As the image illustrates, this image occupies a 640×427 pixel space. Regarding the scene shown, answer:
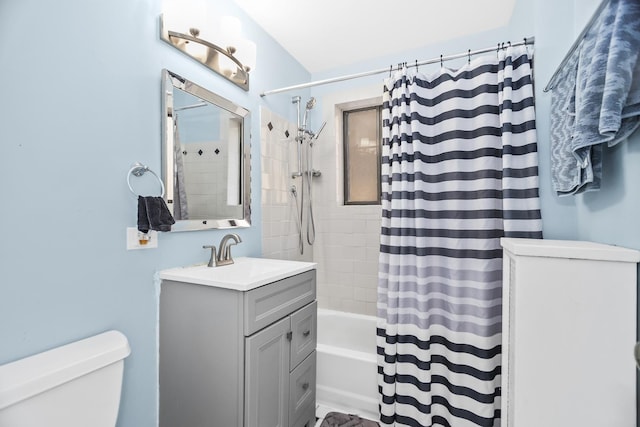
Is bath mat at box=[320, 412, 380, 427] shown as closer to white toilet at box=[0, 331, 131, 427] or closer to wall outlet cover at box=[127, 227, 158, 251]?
white toilet at box=[0, 331, 131, 427]

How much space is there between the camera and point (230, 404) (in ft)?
3.79

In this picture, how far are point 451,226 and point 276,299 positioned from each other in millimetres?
1028

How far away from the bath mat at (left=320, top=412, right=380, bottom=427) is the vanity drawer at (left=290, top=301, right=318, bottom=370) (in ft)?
1.63

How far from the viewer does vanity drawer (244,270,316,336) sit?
116 cm

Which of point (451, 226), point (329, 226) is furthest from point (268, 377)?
point (329, 226)

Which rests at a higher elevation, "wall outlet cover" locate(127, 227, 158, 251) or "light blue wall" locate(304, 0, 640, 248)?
"light blue wall" locate(304, 0, 640, 248)

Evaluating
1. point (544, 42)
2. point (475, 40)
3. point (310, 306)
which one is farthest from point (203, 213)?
point (475, 40)

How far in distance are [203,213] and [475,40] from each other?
2272 millimetres

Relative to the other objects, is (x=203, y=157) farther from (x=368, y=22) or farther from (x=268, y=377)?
(x=368, y=22)

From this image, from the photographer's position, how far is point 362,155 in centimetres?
267

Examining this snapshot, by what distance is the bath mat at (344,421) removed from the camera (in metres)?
1.69

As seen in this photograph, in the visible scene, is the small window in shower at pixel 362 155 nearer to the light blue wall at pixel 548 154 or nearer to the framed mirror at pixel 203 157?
the light blue wall at pixel 548 154

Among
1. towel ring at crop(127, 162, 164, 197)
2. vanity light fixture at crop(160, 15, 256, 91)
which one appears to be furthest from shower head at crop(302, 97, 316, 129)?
towel ring at crop(127, 162, 164, 197)

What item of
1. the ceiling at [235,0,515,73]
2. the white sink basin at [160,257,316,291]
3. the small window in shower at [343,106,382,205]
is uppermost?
the ceiling at [235,0,515,73]
